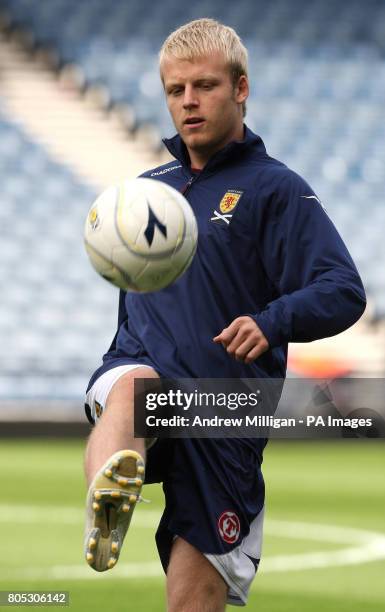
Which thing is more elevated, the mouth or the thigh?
the mouth

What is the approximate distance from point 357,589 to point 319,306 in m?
3.13

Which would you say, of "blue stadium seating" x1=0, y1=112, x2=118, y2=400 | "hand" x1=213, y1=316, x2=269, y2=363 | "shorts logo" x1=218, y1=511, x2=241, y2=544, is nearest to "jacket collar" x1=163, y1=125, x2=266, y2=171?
"hand" x1=213, y1=316, x2=269, y2=363

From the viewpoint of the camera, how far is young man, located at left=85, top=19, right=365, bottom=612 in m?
3.65

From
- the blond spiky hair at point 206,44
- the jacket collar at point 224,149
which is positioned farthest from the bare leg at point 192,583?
the blond spiky hair at point 206,44

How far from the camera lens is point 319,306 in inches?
141

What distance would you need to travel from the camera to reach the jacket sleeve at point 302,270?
3.56m

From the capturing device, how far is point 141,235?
11.6 feet

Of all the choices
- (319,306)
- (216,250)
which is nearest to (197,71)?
(216,250)

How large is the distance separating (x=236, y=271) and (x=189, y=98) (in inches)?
22.0

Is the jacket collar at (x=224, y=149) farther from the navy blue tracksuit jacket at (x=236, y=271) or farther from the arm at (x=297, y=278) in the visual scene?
the arm at (x=297, y=278)

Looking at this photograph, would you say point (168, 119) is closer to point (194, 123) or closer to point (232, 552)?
point (194, 123)

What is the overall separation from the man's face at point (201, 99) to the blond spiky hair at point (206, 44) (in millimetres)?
A: 22

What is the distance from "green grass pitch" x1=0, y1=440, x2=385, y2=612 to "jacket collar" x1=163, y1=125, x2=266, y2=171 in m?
2.45

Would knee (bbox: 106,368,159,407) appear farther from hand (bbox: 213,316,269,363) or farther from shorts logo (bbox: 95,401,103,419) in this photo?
hand (bbox: 213,316,269,363)
